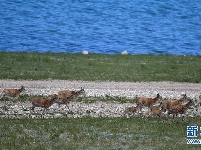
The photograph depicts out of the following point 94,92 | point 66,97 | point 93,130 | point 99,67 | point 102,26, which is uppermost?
point 66,97

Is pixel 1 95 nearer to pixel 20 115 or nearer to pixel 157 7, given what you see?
pixel 20 115

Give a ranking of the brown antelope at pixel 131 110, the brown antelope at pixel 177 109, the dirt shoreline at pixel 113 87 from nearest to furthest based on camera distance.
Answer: the brown antelope at pixel 177 109 < the brown antelope at pixel 131 110 < the dirt shoreline at pixel 113 87

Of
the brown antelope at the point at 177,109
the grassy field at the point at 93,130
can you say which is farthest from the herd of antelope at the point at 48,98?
the brown antelope at the point at 177,109

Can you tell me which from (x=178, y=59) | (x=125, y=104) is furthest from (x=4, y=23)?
(x=125, y=104)

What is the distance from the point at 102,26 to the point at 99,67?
1735 inches

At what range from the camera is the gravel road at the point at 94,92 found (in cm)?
2966

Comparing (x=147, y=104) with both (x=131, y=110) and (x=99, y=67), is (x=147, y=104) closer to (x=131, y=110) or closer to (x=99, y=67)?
(x=131, y=110)

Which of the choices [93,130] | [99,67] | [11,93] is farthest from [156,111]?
[99,67]

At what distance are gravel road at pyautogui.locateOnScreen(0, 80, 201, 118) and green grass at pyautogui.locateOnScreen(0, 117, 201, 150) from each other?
178 cm

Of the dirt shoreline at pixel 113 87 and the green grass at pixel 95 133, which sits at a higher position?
the green grass at pixel 95 133

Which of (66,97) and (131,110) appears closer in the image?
(131,110)

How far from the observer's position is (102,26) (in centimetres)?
8550

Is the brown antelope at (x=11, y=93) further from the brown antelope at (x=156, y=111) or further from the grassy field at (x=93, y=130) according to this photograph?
the brown antelope at (x=156, y=111)

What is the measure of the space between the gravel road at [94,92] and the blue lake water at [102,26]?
2566 cm
